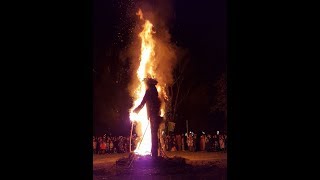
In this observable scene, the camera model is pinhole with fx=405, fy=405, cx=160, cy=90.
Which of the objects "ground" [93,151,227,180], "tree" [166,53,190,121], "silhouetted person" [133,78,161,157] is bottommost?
"ground" [93,151,227,180]

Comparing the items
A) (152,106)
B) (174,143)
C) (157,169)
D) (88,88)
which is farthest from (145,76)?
(88,88)

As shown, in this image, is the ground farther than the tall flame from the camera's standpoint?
No

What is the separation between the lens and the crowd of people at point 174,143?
21.7 meters

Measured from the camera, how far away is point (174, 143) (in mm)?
23188

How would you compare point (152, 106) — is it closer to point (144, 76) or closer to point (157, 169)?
point (157, 169)

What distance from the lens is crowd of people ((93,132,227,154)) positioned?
21.7m

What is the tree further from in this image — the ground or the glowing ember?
the ground

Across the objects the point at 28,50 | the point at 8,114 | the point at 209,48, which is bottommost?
the point at 8,114

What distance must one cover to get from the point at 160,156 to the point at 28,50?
30.7ft

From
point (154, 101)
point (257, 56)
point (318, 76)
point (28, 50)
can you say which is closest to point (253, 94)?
point (257, 56)

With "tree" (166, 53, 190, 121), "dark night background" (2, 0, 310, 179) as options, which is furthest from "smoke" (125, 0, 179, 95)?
"dark night background" (2, 0, 310, 179)

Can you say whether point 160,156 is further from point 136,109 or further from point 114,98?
point 114,98

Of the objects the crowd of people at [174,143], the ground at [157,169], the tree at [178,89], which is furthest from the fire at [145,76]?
the tree at [178,89]

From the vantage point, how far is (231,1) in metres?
6.59
